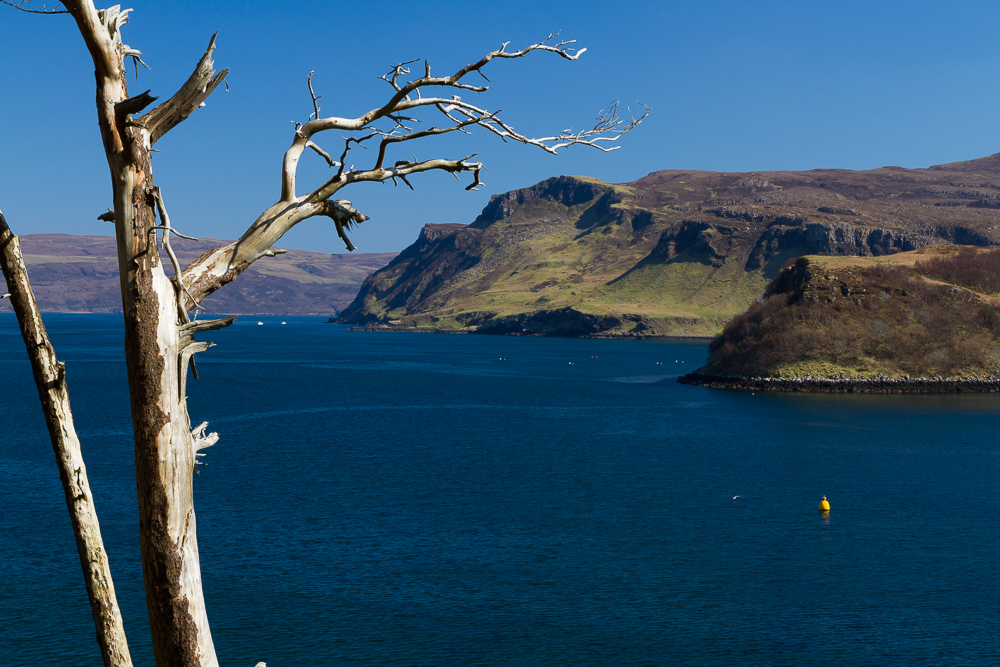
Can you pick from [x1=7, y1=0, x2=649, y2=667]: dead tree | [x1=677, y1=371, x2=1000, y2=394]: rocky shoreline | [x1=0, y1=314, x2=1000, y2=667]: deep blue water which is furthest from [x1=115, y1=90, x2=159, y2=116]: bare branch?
[x1=677, y1=371, x2=1000, y2=394]: rocky shoreline

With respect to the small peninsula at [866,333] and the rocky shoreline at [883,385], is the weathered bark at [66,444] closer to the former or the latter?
the rocky shoreline at [883,385]

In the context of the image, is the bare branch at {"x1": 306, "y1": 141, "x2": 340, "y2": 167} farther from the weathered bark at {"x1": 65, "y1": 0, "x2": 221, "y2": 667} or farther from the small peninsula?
the small peninsula

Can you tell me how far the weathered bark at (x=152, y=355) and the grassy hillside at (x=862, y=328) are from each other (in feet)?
459

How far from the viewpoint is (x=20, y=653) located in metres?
31.8

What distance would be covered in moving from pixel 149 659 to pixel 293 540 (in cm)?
1500

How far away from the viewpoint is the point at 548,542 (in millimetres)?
48062

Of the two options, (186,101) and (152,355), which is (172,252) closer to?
(152,355)

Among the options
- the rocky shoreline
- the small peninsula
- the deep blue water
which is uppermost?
the small peninsula

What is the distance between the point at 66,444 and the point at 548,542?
137 feet

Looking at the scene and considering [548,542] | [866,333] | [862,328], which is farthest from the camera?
[862,328]

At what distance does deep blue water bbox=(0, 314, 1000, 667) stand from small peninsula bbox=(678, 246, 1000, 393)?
3755cm

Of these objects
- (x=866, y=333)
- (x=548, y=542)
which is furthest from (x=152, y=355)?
(x=866, y=333)

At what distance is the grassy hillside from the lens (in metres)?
139

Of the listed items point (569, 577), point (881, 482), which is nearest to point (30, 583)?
point (569, 577)
